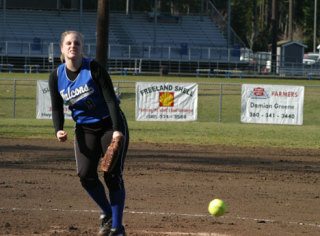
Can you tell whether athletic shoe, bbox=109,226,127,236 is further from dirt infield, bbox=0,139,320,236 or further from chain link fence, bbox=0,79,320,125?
chain link fence, bbox=0,79,320,125

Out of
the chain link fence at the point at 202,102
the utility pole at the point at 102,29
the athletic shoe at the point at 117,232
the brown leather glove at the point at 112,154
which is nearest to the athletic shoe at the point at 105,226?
the athletic shoe at the point at 117,232

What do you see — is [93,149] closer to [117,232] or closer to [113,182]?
[113,182]

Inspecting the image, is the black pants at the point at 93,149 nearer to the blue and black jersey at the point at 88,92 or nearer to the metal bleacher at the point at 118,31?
the blue and black jersey at the point at 88,92

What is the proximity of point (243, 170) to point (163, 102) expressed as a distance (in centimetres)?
1280

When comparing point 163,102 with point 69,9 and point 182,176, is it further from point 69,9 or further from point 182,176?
point 69,9

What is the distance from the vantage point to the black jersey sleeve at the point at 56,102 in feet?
28.2

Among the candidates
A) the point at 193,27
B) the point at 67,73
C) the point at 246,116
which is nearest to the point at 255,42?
the point at 193,27

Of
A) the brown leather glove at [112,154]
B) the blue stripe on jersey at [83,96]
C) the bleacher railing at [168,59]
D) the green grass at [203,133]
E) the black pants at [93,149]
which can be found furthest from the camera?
the bleacher railing at [168,59]

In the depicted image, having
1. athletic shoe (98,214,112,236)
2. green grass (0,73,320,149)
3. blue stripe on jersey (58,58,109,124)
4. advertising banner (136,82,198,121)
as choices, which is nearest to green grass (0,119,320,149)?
green grass (0,73,320,149)

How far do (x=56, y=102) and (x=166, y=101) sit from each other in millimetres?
20146

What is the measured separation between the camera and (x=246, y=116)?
96.4ft

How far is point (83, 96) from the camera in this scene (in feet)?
27.6

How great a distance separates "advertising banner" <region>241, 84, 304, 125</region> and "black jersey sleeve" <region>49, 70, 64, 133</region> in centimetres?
2019

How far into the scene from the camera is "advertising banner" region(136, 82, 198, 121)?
28.7 metres
